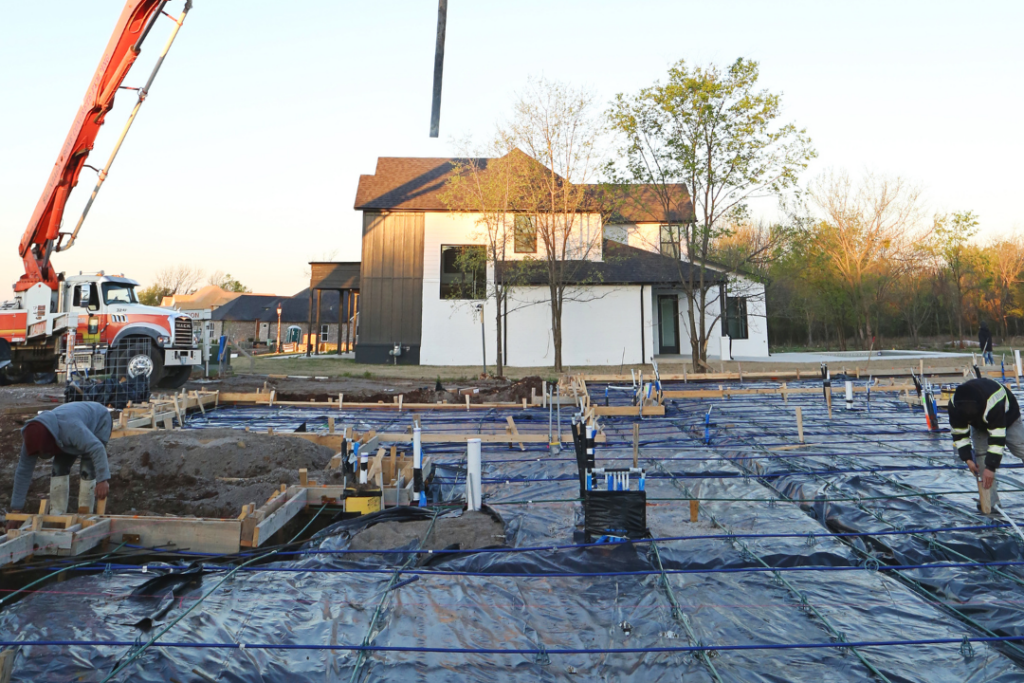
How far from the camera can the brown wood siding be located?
25359 millimetres

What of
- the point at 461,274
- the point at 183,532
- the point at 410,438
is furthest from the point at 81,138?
the point at 461,274

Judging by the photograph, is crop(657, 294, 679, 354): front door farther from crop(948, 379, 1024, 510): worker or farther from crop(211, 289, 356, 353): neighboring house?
crop(211, 289, 356, 353): neighboring house

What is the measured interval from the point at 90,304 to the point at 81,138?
3756 millimetres

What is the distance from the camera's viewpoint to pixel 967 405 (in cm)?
493

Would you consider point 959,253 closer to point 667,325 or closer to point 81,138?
point 667,325

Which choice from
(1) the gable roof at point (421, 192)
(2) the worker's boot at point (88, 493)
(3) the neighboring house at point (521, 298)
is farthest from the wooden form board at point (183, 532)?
(1) the gable roof at point (421, 192)

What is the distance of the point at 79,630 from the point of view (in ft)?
11.2

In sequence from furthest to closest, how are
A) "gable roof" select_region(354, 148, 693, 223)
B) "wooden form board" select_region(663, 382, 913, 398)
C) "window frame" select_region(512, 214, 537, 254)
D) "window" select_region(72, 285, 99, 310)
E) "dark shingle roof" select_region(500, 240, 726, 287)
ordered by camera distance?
"gable roof" select_region(354, 148, 693, 223), "dark shingle roof" select_region(500, 240, 726, 287), "window frame" select_region(512, 214, 537, 254), "window" select_region(72, 285, 99, 310), "wooden form board" select_region(663, 382, 913, 398)

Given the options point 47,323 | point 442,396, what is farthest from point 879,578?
point 47,323

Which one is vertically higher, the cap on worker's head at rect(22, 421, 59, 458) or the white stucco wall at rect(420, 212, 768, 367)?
the white stucco wall at rect(420, 212, 768, 367)

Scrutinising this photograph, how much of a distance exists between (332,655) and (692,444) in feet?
21.5

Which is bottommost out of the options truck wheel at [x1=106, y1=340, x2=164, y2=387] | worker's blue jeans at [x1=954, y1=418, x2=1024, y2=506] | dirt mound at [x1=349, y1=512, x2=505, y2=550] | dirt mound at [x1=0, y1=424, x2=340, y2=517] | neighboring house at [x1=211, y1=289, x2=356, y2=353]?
dirt mound at [x1=349, y1=512, x2=505, y2=550]

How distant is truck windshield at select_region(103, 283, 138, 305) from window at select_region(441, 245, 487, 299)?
11326 millimetres

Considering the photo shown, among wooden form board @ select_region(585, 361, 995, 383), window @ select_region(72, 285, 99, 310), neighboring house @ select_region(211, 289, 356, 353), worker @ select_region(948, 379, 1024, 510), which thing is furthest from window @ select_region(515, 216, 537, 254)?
neighboring house @ select_region(211, 289, 356, 353)
